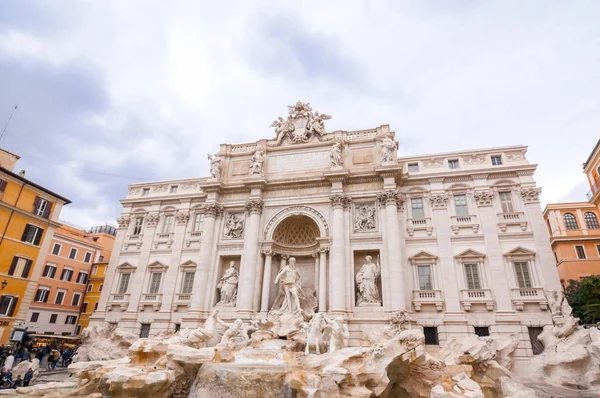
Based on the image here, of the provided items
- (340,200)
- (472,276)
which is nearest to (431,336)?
(472,276)

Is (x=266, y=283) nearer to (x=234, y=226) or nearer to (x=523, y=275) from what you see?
(x=234, y=226)

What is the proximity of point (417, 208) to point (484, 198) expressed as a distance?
3875 mm

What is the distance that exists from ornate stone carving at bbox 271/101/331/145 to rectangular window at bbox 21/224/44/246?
18.1 meters

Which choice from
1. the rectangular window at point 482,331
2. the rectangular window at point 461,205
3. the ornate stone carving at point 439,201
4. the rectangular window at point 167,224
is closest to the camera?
the rectangular window at point 482,331

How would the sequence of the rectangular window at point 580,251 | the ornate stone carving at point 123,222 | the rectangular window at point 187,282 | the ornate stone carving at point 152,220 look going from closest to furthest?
the rectangular window at point 187,282 < the ornate stone carving at point 152,220 < the ornate stone carving at point 123,222 < the rectangular window at point 580,251

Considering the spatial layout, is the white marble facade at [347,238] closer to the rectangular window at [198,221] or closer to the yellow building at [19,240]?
the rectangular window at [198,221]

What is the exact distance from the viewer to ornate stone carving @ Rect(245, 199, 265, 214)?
75.2 feet

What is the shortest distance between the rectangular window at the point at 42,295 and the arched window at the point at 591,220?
47.7 metres

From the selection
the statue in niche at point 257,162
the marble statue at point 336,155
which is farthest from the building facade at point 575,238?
the statue in niche at point 257,162

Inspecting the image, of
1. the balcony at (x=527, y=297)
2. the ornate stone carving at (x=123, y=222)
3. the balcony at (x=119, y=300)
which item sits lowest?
the balcony at (x=119, y=300)

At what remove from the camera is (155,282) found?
2439 centimetres

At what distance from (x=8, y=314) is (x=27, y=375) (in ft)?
35.6

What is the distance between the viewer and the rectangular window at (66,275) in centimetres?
Result: 3352

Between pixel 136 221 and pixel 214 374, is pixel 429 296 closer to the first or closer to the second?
pixel 214 374
